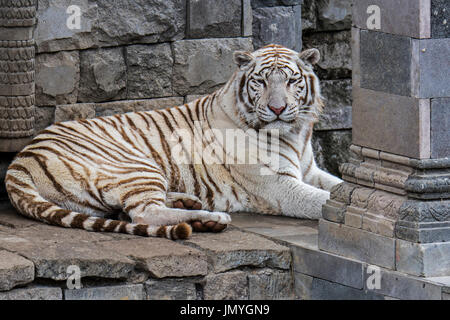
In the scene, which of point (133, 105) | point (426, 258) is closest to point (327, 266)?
point (426, 258)

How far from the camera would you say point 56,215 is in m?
6.12

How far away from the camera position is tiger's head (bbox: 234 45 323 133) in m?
6.71

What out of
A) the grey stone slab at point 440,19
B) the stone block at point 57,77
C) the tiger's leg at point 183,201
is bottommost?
the tiger's leg at point 183,201

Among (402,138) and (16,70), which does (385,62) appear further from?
(16,70)

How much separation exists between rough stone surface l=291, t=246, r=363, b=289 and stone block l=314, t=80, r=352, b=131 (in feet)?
9.30

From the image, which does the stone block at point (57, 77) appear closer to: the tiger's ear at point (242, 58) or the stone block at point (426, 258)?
the tiger's ear at point (242, 58)

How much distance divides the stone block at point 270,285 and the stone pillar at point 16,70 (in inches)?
76.7

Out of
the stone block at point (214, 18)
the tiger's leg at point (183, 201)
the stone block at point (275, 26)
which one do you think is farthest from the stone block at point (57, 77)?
the stone block at point (275, 26)

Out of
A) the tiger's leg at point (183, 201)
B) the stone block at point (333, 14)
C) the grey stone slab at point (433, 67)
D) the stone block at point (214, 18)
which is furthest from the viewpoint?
the stone block at point (333, 14)

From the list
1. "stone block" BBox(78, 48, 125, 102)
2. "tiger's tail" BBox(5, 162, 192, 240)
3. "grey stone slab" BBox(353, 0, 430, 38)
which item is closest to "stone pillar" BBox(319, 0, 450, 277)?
"grey stone slab" BBox(353, 0, 430, 38)

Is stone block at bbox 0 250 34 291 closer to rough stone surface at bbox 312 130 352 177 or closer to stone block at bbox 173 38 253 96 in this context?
stone block at bbox 173 38 253 96

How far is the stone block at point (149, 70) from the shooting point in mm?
7262

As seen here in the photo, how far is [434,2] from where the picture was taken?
5.10 m

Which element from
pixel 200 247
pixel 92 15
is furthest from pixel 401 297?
pixel 92 15
